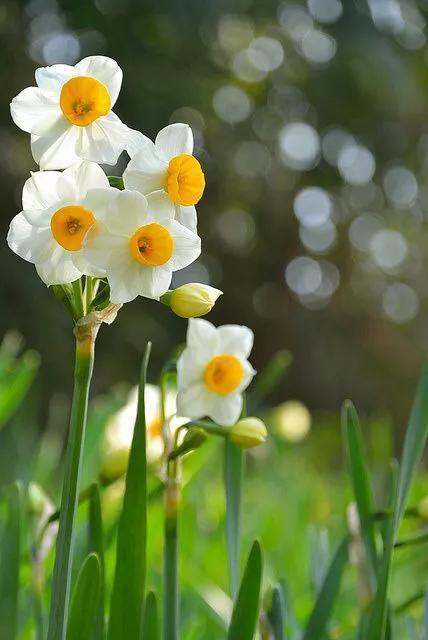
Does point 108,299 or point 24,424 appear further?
point 24,424

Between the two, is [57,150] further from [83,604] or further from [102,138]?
[83,604]

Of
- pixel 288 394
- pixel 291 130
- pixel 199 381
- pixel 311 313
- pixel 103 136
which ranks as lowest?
pixel 288 394

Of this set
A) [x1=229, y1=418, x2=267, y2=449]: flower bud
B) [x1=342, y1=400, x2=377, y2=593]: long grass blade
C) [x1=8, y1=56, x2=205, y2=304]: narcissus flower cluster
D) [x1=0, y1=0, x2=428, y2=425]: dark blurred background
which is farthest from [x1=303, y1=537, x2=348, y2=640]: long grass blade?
[x1=0, y1=0, x2=428, y2=425]: dark blurred background

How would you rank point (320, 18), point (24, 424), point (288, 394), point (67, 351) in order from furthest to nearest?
1. point (288, 394)
2. point (320, 18)
3. point (67, 351)
4. point (24, 424)

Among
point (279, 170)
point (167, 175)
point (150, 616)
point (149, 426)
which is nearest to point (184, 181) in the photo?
point (167, 175)

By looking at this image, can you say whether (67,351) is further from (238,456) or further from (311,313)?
(238,456)

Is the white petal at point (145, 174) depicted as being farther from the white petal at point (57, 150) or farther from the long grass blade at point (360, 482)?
the long grass blade at point (360, 482)

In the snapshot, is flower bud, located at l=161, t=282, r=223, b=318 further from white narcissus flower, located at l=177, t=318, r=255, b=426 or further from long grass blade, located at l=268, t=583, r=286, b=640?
long grass blade, located at l=268, t=583, r=286, b=640

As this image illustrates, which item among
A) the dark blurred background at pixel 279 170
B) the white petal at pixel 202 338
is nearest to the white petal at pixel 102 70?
the white petal at pixel 202 338

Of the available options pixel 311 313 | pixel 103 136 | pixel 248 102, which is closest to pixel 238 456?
pixel 103 136
